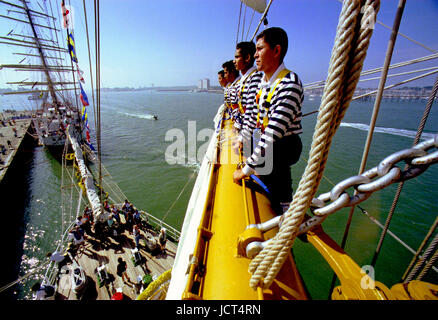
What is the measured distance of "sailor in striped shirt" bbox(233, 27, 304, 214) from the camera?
199 centimetres

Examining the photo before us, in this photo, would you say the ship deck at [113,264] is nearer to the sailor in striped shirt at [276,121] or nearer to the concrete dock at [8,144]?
the sailor in striped shirt at [276,121]

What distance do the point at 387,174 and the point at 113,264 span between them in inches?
410

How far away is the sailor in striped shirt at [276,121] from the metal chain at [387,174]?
1157mm

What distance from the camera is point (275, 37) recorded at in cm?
211

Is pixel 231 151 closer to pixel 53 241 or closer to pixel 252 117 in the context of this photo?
pixel 252 117

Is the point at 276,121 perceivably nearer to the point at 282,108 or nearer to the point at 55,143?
the point at 282,108

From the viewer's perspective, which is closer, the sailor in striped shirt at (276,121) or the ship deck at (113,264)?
the sailor in striped shirt at (276,121)

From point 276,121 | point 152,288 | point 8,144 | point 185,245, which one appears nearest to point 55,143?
point 8,144

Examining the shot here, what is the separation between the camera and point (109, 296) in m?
7.00

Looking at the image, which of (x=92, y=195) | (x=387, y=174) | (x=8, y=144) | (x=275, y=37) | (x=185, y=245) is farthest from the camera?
(x=8, y=144)

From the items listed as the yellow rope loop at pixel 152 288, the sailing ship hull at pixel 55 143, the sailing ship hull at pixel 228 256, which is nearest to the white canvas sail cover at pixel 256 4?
the sailing ship hull at pixel 228 256

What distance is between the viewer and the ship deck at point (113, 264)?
23.5 feet

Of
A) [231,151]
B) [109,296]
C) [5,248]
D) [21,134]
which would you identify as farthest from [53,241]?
[21,134]

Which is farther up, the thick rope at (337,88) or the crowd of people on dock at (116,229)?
the thick rope at (337,88)
